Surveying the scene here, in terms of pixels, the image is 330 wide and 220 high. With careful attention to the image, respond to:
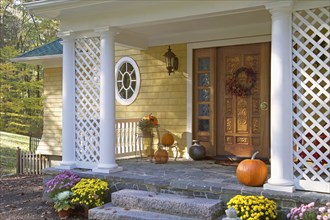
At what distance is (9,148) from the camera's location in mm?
14141

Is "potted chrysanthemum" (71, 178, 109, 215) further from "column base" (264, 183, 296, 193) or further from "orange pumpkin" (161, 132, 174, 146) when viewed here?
"column base" (264, 183, 296, 193)

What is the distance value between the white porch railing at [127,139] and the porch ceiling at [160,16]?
158cm

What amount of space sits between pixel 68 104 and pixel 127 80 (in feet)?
6.82

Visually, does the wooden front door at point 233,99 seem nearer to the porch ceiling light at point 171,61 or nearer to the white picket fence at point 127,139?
the porch ceiling light at point 171,61

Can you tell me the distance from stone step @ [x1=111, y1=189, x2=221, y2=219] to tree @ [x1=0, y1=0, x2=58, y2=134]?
34.0 ft

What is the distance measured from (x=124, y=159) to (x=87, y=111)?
1.57 metres

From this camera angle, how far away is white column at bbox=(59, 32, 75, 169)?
5984 mm

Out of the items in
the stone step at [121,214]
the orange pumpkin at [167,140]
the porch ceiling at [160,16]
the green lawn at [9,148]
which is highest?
the porch ceiling at [160,16]

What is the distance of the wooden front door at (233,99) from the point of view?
20.7 ft

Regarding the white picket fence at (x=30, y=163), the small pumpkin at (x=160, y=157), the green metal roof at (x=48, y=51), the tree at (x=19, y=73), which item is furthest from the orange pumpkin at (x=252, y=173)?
the tree at (x=19, y=73)

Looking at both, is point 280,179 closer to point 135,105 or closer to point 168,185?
point 168,185

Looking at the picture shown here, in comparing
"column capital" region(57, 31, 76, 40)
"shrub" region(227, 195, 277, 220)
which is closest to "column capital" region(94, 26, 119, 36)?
"column capital" region(57, 31, 76, 40)

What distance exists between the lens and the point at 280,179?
4219mm

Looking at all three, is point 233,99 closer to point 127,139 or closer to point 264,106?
point 264,106
